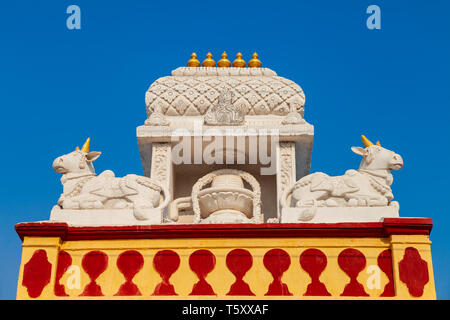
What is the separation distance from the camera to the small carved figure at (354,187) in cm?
Answer: 1042

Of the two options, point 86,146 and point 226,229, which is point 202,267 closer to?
point 226,229

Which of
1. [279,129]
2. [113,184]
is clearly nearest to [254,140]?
[279,129]

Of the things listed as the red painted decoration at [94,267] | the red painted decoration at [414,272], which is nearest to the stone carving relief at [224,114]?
the red painted decoration at [94,267]

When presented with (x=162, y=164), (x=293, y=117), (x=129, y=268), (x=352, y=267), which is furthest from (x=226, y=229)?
(x=293, y=117)

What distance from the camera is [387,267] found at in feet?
31.0

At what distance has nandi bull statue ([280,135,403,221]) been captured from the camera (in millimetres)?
10375

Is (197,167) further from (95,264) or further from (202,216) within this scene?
(95,264)

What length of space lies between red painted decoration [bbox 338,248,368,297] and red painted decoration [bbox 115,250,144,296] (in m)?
2.42

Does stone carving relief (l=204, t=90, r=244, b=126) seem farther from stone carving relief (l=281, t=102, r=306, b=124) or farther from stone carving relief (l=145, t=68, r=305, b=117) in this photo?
stone carving relief (l=281, t=102, r=306, b=124)

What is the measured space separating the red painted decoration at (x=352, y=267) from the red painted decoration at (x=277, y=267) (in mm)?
649

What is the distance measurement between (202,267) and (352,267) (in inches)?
70.3

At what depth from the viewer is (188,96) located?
12.8 m

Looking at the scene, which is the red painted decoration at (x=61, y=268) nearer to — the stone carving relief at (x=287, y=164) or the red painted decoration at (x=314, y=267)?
the red painted decoration at (x=314, y=267)
